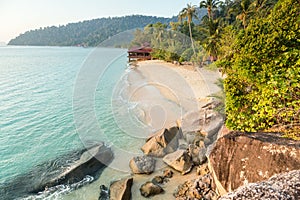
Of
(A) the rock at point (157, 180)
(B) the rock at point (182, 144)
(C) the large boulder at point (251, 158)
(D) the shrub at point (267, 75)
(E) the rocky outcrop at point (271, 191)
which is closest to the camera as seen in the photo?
(E) the rocky outcrop at point (271, 191)

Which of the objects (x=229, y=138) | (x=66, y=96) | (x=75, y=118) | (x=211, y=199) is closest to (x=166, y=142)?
(x=211, y=199)

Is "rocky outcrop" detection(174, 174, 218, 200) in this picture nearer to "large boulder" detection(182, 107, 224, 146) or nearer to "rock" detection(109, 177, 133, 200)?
"rock" detection(109, 177, 133, 200)

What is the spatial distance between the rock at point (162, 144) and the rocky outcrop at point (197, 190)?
95.1 inches

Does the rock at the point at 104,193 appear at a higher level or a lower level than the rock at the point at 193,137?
lower

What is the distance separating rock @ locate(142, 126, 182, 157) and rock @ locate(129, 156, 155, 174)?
777 millimetres

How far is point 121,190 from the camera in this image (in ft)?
24.0

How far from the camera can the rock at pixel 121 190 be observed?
7164 mm

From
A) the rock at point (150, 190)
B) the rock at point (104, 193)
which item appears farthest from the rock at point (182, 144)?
the rock at point (104, 193)

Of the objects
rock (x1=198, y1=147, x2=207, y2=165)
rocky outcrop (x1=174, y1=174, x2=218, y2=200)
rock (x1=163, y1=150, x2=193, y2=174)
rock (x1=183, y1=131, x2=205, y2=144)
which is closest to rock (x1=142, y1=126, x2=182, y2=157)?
rock (x1=183, y1=131, x2=205, y2=144)

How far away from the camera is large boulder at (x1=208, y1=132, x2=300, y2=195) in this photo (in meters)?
3.67

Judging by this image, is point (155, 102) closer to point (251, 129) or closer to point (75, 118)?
point (75, 118)

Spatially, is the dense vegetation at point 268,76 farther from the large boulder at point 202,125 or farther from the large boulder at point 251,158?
the large boulder at point 202,125

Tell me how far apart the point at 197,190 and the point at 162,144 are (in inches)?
136

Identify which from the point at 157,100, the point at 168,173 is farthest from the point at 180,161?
the point at 157,100
